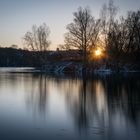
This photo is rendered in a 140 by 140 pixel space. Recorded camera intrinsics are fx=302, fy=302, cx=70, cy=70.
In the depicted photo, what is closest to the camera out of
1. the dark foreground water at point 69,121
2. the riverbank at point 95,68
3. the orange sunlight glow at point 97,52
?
the dark foreground water at point 69,121

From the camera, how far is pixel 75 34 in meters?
61.1

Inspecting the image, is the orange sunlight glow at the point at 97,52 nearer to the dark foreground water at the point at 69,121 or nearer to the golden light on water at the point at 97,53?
the golden light on water at the point at 97,53

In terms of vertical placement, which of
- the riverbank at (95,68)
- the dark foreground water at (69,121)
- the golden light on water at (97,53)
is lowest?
the dark foreground water at (69,121)

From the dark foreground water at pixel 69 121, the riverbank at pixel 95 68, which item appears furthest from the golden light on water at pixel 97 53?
the dark foreground water at pixel 69 121

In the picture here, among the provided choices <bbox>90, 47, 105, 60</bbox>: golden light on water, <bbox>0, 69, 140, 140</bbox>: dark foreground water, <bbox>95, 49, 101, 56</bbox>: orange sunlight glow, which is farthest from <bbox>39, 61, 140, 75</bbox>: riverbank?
<bbox>0, 69, 140, 140</bbox>: dark foreground water

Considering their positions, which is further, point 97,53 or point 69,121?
point 97,53

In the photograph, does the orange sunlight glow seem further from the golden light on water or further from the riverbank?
the riverbank

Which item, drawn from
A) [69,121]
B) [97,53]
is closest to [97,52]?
[97,53]

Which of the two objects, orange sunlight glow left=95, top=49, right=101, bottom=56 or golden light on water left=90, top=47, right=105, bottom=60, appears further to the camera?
orange sunlight glow left=95, top=49, right=101, bottom=56

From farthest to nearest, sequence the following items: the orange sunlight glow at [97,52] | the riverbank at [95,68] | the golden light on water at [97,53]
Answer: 1. the orange sunlight glow at [97,52]
2. the golden light on water at [97,53]
3. the riverbank at [95,68]

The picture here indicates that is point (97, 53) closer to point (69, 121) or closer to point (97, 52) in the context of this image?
point (97, 52)

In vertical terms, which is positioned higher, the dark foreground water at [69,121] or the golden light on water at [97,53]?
the golden light on water at [97,53]

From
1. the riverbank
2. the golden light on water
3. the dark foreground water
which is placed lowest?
the dark foreground water

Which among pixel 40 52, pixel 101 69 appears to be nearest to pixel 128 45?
pixel 101 69
